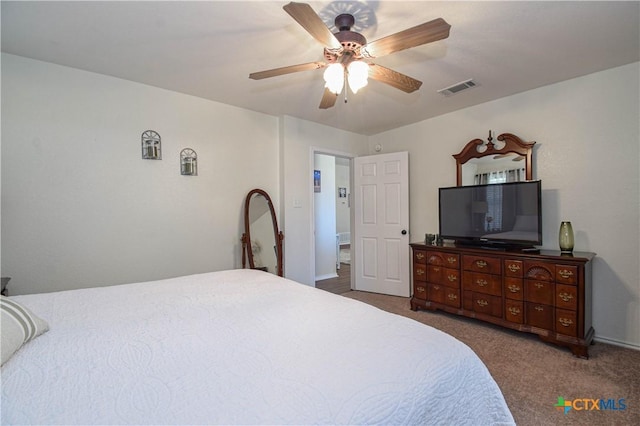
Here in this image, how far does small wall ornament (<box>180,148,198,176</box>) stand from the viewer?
2.98 metres

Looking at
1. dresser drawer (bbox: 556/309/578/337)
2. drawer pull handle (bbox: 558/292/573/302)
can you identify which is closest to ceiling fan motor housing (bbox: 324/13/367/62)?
drawer pull handle (bbox: 558/292/573/302)

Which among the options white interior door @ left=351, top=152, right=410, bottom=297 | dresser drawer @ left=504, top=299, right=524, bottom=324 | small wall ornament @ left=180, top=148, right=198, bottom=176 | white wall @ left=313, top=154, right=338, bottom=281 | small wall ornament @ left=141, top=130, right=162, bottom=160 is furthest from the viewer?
white wall @ left=313, top=154, right=338, bottom=281

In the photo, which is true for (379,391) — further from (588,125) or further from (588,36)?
(588,125)

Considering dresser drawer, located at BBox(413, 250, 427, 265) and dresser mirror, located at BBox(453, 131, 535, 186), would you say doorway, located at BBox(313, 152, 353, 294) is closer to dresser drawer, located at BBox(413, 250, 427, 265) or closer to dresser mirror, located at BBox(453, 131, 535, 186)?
dresser drawer, located at BBox(413, 250, 427, 265)

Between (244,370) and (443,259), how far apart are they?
284cm

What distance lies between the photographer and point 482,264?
290cm

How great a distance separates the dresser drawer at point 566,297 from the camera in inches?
92.6

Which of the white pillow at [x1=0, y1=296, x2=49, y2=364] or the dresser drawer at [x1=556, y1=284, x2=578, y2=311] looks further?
the dresser drawer at [x1=556, y1=284, x2=578, y2=311]

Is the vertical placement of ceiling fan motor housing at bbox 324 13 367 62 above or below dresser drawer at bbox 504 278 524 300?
above

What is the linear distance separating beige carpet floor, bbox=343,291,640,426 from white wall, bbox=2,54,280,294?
2664 millimetres

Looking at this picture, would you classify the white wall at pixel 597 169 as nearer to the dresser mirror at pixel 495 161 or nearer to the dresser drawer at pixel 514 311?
the dresser mirror at pixel 495 161

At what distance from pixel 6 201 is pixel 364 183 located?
3.76 m

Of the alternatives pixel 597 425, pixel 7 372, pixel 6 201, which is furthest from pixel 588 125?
pixel 6 201

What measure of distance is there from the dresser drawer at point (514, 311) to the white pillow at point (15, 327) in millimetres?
3291
